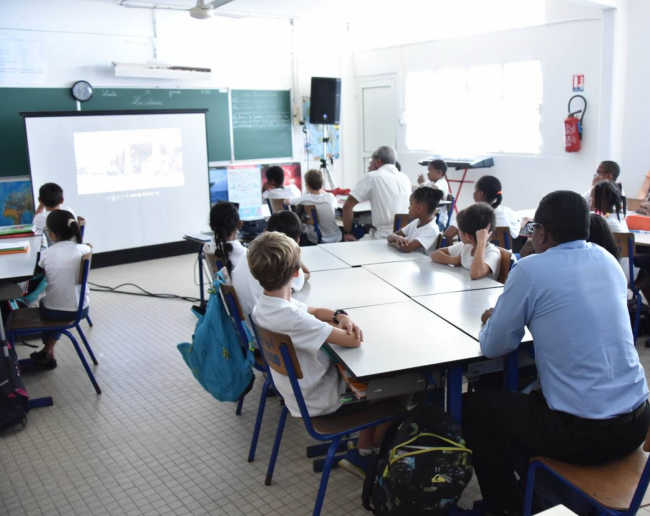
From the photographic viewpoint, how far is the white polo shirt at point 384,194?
16.7 ft

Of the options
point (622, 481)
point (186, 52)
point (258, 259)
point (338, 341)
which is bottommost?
point (622, 481)

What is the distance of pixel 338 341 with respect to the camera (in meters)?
2.21

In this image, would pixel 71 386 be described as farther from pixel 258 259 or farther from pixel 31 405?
pixel 258 259

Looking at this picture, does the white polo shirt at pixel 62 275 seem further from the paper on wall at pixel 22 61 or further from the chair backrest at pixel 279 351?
the paper on wall at pixel 22 61

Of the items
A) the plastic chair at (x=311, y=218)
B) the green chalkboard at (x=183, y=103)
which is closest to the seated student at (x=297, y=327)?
the plastic chair at (x=311, y=218)

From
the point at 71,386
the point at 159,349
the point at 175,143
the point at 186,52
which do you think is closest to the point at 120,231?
the point at 175,143

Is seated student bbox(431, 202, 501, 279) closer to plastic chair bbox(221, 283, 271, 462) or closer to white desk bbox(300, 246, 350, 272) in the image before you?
white desk bbox(300, 246, 350, 272)

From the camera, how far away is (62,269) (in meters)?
3.68

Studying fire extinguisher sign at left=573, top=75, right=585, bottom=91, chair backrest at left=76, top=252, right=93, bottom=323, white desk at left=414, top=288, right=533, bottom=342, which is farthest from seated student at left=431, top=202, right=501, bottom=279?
fire extinguisher sign at left=573, top=75, right=585, bottom=91

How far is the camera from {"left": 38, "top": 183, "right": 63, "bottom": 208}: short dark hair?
483 centimetres

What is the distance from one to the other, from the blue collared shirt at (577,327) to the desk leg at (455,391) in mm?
235

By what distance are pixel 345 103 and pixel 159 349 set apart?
20.2 feet

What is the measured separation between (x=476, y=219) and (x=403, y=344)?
3.49 ft

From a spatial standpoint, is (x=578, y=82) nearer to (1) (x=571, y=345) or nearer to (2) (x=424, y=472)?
(1) (x=571, y=345)
